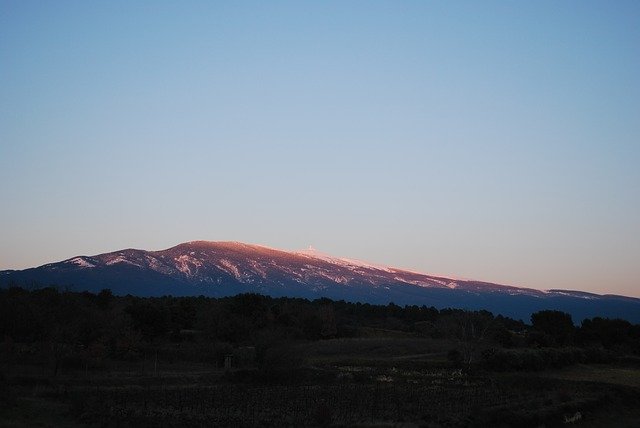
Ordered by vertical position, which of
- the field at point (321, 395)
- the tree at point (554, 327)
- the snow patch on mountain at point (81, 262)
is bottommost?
the field at point (321, 395)

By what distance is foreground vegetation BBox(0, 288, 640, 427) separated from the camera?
2661 centimetres

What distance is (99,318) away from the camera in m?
52.1

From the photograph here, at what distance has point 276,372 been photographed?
43594 millimetres

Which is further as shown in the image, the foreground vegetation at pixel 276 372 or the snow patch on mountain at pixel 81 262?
the snow patch on mountain at pixel 81 262

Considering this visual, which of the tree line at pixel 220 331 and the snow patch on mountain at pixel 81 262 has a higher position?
the snow patch on mountain at pixel 81 262

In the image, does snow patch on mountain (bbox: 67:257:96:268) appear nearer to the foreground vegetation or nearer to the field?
the foreground vegetation

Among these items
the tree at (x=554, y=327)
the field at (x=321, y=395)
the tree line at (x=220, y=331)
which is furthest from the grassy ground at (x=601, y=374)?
the tree at (x=554, y=327)

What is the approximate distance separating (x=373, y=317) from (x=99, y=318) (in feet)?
196

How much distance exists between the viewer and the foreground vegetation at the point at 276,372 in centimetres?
2661

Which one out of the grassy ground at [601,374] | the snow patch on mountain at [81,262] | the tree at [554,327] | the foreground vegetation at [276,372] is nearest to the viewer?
the foreground vegetation at [276,372]

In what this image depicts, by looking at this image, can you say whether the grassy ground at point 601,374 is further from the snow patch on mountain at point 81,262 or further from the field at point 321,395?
the snow patch on mountain at point 81,262

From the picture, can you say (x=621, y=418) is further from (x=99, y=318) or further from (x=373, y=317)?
(x=373, y=317)

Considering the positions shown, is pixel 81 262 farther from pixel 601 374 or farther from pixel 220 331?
pixel 601 374

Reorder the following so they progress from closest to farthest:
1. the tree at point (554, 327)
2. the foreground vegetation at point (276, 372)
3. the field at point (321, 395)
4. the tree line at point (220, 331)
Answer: the field at point (321, 395)
the foreground vegetation at point (276, 372)
the tree line at point (220, 331)
the tree at point (554, 327)
